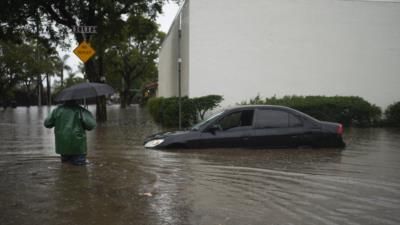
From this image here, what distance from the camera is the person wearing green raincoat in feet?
33.0

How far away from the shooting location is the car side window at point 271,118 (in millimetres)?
12789

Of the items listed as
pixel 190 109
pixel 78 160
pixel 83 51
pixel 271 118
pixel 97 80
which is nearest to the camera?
pixel 78 160

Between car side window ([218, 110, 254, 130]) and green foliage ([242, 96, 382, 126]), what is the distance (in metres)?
7.16

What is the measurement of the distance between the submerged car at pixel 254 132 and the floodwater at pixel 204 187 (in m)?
0.24

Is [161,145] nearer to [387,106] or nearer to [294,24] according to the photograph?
[294,24]

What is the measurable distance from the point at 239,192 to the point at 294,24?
15.2 metres

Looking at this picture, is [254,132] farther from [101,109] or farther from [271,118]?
[101,109]

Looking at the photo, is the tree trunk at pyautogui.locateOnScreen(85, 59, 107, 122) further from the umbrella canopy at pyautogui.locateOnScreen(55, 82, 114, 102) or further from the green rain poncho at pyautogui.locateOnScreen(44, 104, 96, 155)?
the green rain poncho at pyautogui.locateOnScreen(44, 104, 96, 155)

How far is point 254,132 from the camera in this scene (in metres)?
12.7

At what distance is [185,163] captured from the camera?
10.8 m

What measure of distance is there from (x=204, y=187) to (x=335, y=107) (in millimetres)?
12873

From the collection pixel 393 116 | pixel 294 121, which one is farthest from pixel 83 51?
pixel 393 116

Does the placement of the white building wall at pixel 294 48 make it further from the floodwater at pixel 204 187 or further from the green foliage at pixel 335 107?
the floodwater at pixel 204 187

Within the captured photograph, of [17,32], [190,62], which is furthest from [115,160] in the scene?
[17,32]
